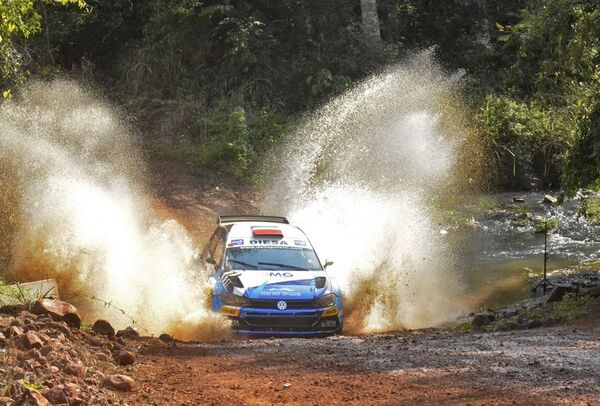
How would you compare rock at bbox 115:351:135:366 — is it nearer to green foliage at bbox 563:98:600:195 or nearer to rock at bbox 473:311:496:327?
rock at bbox 473:311:496:327

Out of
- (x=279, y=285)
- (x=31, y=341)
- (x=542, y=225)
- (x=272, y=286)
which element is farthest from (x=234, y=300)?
(x=542, y=225)

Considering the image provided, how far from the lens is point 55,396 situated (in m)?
7.02

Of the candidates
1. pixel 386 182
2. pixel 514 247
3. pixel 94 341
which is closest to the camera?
pixel 94 341

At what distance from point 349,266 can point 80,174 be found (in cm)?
794

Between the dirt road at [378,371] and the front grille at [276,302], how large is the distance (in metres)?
1.42

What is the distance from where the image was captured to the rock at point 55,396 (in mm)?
6970

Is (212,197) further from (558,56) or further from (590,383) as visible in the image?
(590,383)

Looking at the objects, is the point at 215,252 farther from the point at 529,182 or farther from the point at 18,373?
the point at 529,182

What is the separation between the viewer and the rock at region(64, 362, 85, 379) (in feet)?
25.9

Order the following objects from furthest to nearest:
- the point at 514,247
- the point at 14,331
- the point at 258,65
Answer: the point at 258,65 < the point at 514,247 < the point at 14,331

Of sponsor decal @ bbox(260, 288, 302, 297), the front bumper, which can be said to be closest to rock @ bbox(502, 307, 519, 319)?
the front bumper

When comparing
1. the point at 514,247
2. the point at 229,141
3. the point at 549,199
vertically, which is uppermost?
the point at 229,141

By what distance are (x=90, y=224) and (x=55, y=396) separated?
1200 centimetres

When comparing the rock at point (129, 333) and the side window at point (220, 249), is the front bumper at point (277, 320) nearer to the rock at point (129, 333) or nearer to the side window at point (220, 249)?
the side window at point (220, 249)
